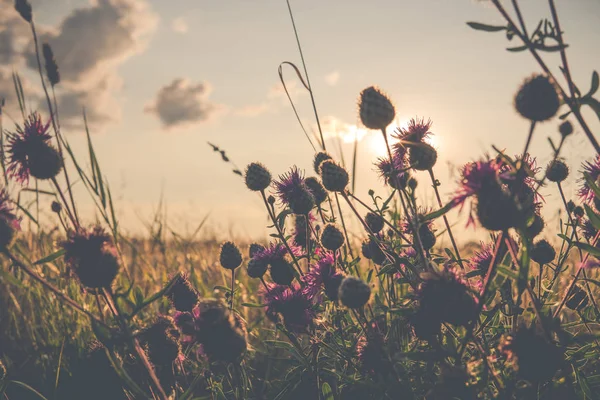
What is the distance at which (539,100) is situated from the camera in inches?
68.2

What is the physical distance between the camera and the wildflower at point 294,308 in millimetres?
2350

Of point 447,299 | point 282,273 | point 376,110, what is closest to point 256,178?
point 282,273

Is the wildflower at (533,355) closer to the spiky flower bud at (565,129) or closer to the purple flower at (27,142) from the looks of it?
the spiky flower bud at (565,129)

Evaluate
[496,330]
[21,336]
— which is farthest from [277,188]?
[21,336]

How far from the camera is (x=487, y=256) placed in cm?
241

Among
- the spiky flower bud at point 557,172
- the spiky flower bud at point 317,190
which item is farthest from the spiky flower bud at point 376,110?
the spiky flower bud at point 557,172

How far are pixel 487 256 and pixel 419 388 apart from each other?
2.53 feet

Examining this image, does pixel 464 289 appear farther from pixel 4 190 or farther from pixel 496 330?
pixel 4 190

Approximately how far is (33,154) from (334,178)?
57.0 inches

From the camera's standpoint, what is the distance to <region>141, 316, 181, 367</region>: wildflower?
90.0 inches

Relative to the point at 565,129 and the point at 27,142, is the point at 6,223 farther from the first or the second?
the point at 565,129

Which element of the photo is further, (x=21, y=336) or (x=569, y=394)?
(x=21, y=336)

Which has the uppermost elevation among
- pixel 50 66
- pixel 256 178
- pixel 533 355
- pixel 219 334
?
pixel 50 66

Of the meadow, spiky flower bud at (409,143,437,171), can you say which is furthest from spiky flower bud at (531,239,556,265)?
spiky flower bud at (409,143,437,171)
